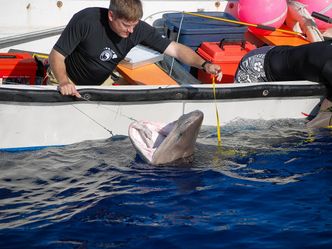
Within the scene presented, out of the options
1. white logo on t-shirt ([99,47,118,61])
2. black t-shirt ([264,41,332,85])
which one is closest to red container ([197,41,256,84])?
black t-shirt ([264,41,332,85])

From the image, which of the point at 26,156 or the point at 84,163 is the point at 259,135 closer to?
the point at 84,163

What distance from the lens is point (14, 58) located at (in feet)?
22.5

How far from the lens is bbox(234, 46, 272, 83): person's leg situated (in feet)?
21.4

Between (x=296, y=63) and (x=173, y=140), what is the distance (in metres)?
1.72

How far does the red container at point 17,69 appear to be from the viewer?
6.71 metres

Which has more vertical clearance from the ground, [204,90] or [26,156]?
[204,90]

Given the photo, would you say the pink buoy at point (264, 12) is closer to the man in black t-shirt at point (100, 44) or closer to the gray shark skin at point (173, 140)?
the man in black t-shirt at point (100, 44)

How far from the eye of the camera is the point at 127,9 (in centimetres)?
553

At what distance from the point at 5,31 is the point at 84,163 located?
9.90 ft

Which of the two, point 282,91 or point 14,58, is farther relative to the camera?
point 14,58

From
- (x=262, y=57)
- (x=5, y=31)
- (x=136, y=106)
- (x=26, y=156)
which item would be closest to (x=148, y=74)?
(x=136, y=106)

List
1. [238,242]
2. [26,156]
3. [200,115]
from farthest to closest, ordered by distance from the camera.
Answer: [26,156] < [200,115] < [238,242]

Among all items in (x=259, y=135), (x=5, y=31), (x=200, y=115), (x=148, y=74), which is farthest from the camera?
(x=5, y=31)

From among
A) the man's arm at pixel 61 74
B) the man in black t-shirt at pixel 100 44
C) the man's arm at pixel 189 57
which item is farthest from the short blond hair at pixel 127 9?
the man's arm at pixel 189 57
